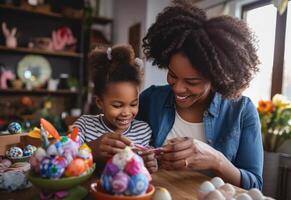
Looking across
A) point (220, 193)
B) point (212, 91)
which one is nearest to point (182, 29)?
point (212, 91)

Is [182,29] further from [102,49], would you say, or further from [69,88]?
[69,88]

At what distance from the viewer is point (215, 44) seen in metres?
1.02

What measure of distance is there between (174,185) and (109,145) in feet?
0.64

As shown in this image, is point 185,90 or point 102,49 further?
point 102,49

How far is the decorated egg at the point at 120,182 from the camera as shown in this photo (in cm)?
52

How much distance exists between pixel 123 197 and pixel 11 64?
10.6ft

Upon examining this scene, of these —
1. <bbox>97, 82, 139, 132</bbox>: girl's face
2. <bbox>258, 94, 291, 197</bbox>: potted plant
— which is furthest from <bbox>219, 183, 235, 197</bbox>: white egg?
<bbox>258, 94, 291, 197</bbox>: potted plant

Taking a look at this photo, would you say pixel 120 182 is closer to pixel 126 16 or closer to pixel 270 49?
pixel 270 49

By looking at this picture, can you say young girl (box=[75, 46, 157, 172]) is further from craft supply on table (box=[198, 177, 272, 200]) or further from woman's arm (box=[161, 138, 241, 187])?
craft supply on table (box=[198, 177, 272, 200])

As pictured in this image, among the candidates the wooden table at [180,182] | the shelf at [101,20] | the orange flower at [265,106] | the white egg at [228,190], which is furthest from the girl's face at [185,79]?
the shelf at [101,20]

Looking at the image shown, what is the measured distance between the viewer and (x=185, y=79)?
103 cm

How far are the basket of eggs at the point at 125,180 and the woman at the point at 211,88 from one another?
37 cm

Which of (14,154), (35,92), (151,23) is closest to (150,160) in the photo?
(14,154)

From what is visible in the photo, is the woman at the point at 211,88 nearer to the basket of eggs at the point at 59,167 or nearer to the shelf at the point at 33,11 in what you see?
the basket of eggs at the point at 59,167
